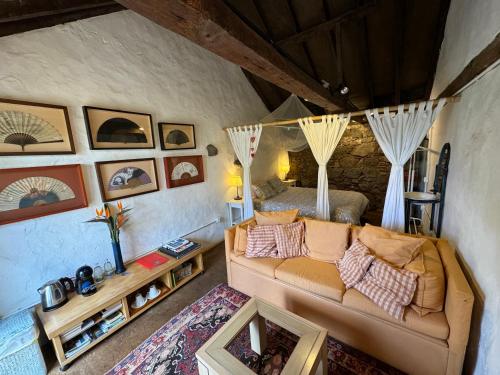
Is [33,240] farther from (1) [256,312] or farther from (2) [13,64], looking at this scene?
(1) [256,312]

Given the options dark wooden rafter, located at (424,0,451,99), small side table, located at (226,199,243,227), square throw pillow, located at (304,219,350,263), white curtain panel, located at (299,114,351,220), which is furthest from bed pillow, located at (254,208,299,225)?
dark wooden rafter, located at (424,0,451,99)

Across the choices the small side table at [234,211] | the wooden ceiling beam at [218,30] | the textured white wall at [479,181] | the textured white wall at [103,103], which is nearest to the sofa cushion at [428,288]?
the textured white wall at [479,181]

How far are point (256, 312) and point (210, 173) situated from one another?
2304 mm

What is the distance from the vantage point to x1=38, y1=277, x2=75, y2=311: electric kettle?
168 cm

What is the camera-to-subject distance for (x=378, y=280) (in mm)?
1559

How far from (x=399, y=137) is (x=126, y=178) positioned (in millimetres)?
2999

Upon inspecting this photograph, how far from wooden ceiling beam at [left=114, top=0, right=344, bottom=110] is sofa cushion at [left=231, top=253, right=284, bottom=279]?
5.92ft

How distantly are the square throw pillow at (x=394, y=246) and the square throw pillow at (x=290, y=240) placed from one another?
62cm

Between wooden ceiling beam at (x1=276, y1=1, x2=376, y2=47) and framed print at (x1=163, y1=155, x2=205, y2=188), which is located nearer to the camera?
wooden ceiling beam at (x1=276, y1=1, x2=376, y2=47)

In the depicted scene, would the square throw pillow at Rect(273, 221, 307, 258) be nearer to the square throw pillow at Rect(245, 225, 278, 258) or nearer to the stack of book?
the square throw pillow at Rect(245, 225, 278, 258)

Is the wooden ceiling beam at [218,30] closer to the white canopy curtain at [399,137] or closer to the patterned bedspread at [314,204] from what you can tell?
the white canopy curtain at [399,137]

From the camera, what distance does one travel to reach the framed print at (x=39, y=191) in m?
1.61

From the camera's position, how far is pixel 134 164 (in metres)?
2.39

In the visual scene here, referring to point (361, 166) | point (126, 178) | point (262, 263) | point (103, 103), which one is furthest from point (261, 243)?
point (361, 166)
